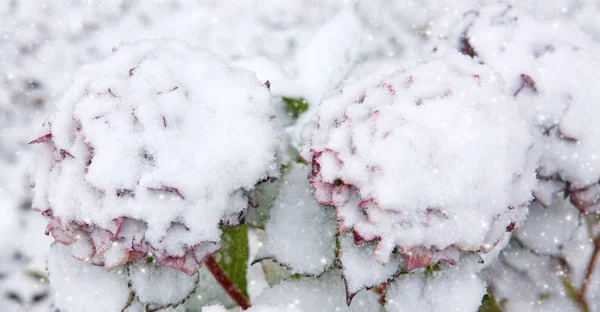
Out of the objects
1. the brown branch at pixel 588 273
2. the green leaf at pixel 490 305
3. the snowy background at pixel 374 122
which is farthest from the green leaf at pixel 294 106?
the brown branch at pixel 588 273

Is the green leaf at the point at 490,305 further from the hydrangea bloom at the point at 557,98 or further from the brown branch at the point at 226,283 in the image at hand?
the brown branch at the point at 226,283

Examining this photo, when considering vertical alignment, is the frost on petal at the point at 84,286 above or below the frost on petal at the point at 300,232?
below

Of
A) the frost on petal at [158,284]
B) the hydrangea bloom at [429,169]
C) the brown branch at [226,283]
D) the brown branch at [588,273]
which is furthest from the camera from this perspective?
the brown branch at [588,273]

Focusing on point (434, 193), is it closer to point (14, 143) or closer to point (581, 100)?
point (581, 100)

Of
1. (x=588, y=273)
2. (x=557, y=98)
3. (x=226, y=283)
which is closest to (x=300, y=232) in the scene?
(x=226, y=283)

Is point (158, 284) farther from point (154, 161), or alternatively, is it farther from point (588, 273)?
point (588, 273)

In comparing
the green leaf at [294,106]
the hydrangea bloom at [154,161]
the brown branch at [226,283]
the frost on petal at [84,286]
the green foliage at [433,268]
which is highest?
the hydrangea bloom at [154,161]

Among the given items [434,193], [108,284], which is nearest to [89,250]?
[108,284]

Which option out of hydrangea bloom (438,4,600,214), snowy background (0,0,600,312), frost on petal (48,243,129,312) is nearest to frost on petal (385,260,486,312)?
snowy background (0,0,600,312)
